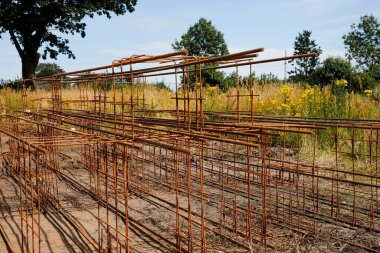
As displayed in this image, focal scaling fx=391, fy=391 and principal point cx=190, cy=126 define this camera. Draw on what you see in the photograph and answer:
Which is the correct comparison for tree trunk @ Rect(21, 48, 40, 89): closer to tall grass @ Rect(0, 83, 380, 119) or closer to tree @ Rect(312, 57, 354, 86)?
tall grass @ Rect(0, 83, 380, 119)

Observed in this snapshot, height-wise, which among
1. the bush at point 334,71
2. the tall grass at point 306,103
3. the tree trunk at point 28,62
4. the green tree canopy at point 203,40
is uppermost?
the green tree canopy at point 203,40

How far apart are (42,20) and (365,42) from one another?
4540 centimetres

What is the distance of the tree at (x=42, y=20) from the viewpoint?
65.4ft

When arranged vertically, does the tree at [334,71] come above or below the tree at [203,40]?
below

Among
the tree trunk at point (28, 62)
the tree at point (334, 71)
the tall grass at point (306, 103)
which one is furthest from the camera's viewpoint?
the tree trunk at point (28, 62)

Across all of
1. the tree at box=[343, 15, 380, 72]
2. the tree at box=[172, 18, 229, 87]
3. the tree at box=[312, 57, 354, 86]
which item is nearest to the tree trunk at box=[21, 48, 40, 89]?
the tree at box=[312, 57, 354, 86]

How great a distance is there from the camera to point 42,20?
20.6 meters

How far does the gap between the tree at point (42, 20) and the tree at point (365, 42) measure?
1517 inches

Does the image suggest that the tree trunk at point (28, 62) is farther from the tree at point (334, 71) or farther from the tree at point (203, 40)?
the tree at point (203, 40)

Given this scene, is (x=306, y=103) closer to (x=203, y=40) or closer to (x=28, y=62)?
(x=28, y=62)

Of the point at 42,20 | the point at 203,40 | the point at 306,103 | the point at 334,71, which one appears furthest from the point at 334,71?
the point at 203,40

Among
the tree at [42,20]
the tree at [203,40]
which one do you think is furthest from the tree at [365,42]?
the tree at [42,20]

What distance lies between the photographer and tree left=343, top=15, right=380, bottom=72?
51406mm

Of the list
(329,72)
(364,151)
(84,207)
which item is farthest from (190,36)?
(84,207)
